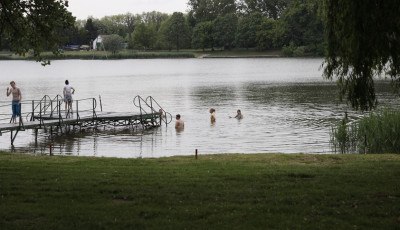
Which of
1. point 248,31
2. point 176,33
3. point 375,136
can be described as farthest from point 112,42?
point 375,136

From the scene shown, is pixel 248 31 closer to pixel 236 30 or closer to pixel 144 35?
pixel 236 30

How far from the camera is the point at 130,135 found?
25469 millimetres

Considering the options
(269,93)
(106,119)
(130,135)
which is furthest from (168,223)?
(269,93)

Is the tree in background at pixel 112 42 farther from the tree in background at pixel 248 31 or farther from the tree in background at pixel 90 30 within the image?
the tree in background at pixel 248 31

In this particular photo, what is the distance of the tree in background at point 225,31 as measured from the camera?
14338cm

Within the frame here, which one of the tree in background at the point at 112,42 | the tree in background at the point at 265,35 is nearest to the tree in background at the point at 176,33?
the tree in background at the point at 112,42

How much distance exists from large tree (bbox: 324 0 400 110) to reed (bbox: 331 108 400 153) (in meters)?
6.11

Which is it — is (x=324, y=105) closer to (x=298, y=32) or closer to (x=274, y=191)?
(x=274, y=191)

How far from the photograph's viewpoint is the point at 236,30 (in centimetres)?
14212

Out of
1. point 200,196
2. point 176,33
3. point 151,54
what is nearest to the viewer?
point 200,196

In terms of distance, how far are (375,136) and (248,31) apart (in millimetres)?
120420

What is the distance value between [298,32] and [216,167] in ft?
393

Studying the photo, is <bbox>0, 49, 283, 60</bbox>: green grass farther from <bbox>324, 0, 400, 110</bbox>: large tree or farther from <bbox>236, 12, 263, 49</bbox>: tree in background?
<bbox>324, 0, 400, 110</bbox>: large tree

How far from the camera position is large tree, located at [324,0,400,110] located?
9.94 metres
